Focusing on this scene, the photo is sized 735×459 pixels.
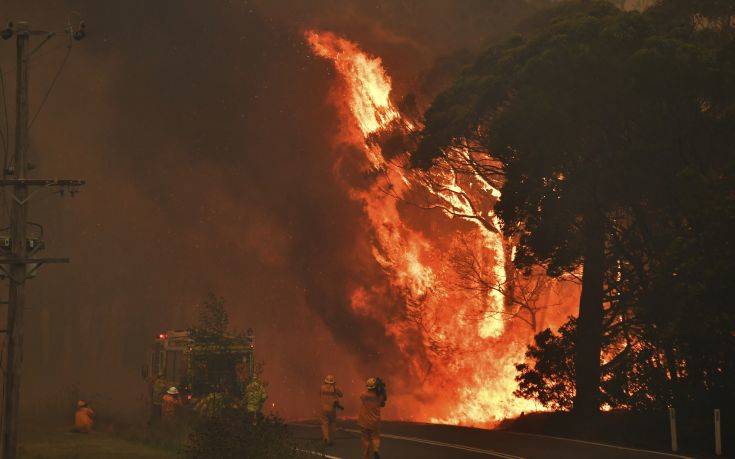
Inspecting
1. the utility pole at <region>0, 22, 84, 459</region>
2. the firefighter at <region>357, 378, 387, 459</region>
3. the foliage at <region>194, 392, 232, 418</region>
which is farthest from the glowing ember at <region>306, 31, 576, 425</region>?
the firefighter at <region>357, 378, 387, 459</region>

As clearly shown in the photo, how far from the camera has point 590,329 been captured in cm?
3506

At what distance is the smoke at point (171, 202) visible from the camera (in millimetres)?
60188

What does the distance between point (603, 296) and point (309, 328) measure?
94.6 feet

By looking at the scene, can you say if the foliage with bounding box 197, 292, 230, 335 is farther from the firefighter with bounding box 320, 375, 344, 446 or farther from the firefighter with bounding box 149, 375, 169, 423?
the firefighter with bounding box 320, 375, 344, 446

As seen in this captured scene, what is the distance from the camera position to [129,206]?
63312mm

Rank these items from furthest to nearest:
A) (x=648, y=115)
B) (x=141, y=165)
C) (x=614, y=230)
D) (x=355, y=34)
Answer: (x=141, y=165) < (x=355, y=34) < (x=614, y=230) < (x=648, y=115)

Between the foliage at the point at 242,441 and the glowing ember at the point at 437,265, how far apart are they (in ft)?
67.8

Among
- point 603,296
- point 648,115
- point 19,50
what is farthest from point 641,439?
point 19,50

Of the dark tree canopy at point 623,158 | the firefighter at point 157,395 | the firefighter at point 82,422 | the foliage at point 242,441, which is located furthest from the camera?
the firefighter at point 157,395

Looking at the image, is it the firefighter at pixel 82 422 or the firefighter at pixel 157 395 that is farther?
the firefighter at pixel 157 395

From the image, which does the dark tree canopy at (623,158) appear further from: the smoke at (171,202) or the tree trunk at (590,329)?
the smoke at (171,202)

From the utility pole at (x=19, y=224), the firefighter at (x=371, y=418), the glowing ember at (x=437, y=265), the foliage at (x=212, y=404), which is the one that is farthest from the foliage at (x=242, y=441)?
the glowing ember at (x=437, y=265)

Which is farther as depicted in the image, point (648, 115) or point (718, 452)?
point (648, 115)

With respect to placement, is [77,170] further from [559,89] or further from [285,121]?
[559,89]
